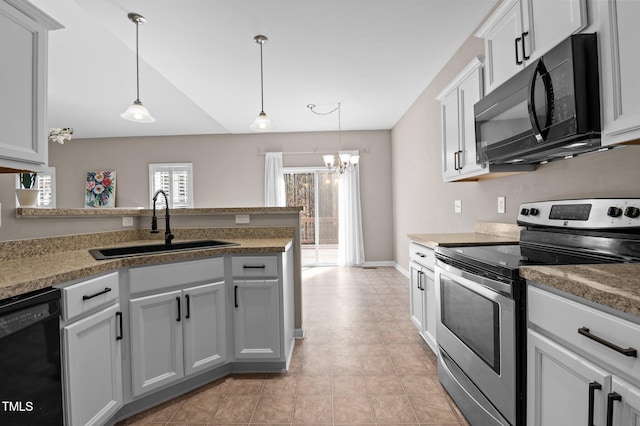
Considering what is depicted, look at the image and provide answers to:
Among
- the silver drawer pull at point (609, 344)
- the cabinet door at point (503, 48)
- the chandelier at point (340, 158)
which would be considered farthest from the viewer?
the chandelier at point (340, 158)

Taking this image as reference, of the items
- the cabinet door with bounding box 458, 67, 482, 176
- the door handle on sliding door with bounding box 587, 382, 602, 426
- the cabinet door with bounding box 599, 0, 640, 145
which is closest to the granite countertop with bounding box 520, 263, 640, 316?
the door handle on sliding door with bounding box 587, 382, 602, 426

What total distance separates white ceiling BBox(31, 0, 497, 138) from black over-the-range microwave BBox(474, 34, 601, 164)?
129 centimetres

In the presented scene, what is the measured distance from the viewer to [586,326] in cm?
90

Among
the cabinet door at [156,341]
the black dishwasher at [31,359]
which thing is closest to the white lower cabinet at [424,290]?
the cabinet door at [156,341]

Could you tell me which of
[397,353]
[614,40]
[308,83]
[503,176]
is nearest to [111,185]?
[308,83]

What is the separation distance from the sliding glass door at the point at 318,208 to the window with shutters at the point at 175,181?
200 cm

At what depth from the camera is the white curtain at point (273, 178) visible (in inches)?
245

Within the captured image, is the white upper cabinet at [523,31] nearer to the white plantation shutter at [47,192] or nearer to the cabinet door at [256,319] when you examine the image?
the cabinet door at [256,319]

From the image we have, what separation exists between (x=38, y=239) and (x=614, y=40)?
290 centimetres

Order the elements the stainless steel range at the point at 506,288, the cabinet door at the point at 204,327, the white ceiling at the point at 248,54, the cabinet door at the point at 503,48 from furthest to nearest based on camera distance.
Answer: the white ceiling at the point at 248,54, the cabinet door at the point at 204,327, the cabinet door at the point at 503,48, the stainless steel range at the point at 506,288

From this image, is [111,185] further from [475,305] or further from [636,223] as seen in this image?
[636,223]

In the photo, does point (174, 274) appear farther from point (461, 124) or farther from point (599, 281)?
point (461, 124)

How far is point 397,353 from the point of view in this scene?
2467 mm

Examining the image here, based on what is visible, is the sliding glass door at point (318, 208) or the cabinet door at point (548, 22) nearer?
the cabinet door at point (548, 22)
